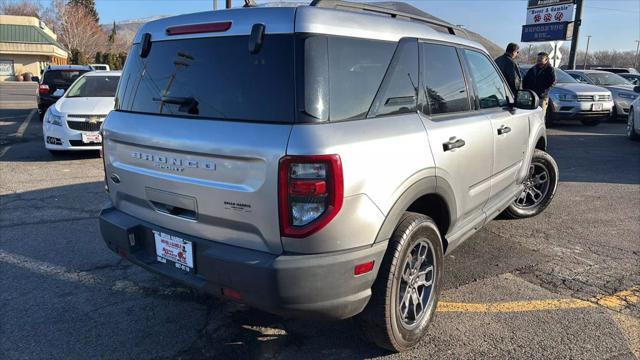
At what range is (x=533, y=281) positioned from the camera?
3887 millimetres

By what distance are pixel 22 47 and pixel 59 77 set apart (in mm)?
45729

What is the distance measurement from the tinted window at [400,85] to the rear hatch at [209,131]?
61 centimetres

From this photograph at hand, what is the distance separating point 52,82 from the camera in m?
14.1

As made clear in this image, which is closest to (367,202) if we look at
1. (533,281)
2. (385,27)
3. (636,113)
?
(385,27)

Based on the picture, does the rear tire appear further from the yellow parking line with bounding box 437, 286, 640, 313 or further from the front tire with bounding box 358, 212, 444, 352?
the front tire with bounding box 358, 212, 444, 352

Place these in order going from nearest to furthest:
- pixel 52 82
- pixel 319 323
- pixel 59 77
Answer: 1. pixel 319 323
2. pixel 52 82
3. pixel 59 77

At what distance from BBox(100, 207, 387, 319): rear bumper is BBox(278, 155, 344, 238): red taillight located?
0.16 m

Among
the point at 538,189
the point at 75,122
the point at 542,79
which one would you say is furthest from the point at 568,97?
the point at 75,122

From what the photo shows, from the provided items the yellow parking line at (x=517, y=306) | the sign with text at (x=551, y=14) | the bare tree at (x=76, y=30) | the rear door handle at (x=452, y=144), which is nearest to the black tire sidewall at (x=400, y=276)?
the yellow parking line at (x=517, y=306)

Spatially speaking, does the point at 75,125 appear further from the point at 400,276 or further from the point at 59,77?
the point at 400,276

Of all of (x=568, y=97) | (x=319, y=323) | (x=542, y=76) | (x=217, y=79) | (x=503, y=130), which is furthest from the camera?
(x=568, y=97)

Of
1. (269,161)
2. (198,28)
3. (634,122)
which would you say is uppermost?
(198,28)

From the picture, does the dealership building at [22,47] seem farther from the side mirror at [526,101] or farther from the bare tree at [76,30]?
the side mirror at [526,101]

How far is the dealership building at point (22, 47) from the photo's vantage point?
51.5m
